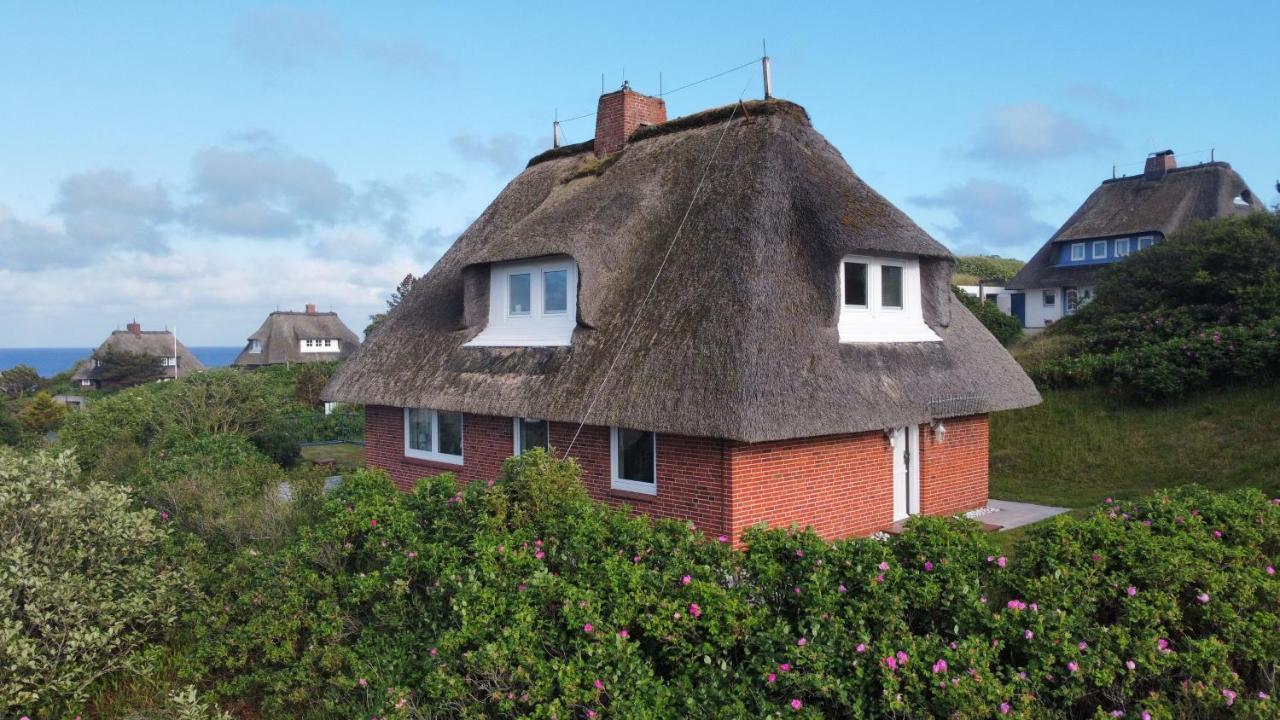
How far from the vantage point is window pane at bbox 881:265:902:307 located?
43.9ft

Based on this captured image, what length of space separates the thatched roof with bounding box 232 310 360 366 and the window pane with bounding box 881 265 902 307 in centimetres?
5025

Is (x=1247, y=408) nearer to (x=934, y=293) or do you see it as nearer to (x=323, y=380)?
(x=934, y=293)

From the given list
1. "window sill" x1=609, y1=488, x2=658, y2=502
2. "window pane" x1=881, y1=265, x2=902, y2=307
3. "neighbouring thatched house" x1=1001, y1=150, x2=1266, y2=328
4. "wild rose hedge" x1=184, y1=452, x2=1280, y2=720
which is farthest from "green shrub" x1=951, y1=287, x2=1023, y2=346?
"wild rose hedge" x1=184, y1=452, x2=1280, y2=720

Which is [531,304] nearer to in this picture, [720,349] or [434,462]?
[434,462]

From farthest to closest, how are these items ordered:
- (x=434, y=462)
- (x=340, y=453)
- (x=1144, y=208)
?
(x=1144, y=208) → (x=340, y=453) → (x=434, y=462)

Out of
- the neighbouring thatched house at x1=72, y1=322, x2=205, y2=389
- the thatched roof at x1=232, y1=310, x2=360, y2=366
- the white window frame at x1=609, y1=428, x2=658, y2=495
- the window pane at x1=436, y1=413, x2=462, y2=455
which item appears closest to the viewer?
the white window frame at x1=609, y1=428, x2=658, y2=495

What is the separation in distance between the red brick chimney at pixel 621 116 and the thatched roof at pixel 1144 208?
81.2 feet

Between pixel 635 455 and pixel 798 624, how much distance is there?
6.22 metres

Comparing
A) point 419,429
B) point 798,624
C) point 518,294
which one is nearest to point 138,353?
point 419,429

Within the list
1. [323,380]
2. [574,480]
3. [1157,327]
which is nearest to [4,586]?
[574,480]

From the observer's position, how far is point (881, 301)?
1330 centimetres

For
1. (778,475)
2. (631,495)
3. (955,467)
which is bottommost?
(631,495)

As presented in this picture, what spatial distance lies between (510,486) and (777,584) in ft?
10.6

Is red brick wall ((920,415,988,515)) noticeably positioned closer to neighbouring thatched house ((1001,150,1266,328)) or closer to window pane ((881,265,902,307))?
window pane ((881,265,902,307))
